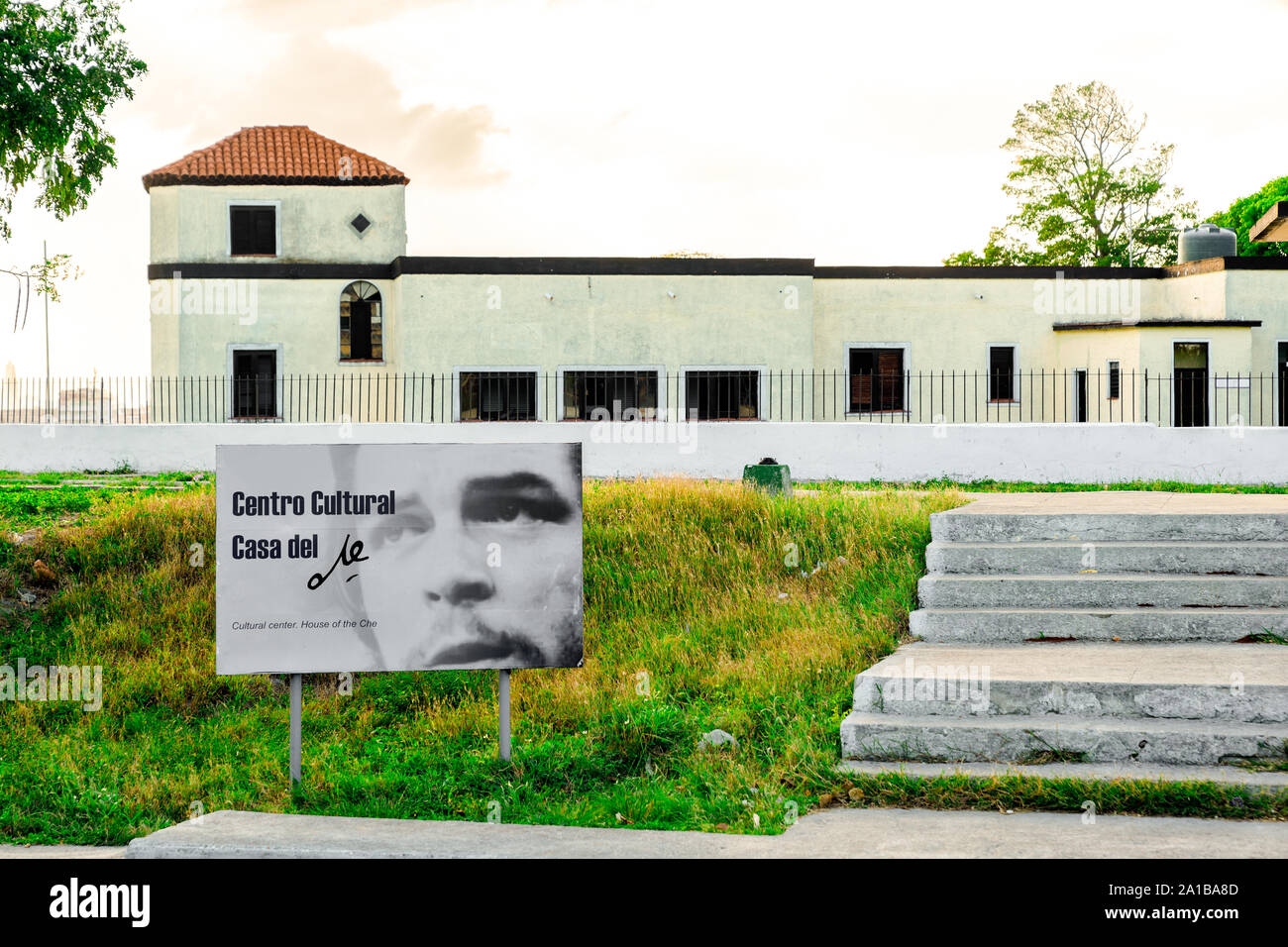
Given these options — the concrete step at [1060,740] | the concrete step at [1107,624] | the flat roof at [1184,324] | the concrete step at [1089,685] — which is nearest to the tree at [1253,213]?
the flat roof at [1184,324]

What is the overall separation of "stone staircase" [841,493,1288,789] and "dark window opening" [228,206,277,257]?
26.0m

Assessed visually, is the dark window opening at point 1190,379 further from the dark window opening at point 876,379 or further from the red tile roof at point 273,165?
the red tile roof at point 273,165

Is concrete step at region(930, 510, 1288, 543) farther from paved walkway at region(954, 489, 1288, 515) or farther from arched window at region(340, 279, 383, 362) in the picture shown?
arched window at region(340, 279, 383, 362)

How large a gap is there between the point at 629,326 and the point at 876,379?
268 inches

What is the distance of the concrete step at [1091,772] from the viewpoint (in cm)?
616

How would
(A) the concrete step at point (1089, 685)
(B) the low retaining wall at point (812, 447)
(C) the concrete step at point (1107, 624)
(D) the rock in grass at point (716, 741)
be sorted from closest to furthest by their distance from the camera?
1. (A) the concrete step at point (1089, 685)
2. (D) the rock in grass at point (716, 741)
3. (C) the concrete step at point (1107, 624)
4. (B) the low retaining wall at point (812, 447)

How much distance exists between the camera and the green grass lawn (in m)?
6.33

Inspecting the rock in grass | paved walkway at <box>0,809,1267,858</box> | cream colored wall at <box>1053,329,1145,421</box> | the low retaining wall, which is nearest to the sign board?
the rock in grass

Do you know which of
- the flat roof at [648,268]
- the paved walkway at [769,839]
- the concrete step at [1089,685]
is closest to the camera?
the paved walkway at [769,839]

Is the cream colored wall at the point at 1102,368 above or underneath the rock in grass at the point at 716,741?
above

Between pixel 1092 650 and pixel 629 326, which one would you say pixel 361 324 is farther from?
pixel 1092 650

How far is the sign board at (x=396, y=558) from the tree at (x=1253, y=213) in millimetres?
51189
